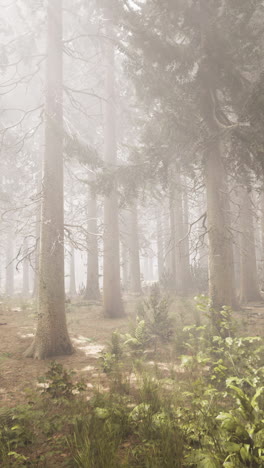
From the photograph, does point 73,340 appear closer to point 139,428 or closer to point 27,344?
point 27,344

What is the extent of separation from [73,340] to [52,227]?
3.37 m

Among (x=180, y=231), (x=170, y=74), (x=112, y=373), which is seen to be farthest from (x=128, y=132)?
(x=112, y=373)

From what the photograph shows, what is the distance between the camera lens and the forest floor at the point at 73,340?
488cm

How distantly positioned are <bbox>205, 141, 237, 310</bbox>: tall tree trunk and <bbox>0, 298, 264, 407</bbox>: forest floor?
1441mm

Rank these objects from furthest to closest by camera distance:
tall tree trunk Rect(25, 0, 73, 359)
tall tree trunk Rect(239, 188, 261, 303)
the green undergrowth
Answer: tall tree trunk Rect(239, 188, 261, 303)
tall tree trunk Rect(25, 0, 73, 359)
the green undergrowth

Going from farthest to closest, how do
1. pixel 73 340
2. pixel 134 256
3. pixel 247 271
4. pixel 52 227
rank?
1. pixel 134 256
2. pixel 247 271
3. pixel 73 340
4. pixel 52 227

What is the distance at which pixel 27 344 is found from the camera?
722 centimetres

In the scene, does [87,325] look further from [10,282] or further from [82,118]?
[10,282]

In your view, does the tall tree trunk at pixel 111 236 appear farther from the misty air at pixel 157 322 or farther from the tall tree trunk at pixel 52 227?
the tall tree trunk at pixel 52 227

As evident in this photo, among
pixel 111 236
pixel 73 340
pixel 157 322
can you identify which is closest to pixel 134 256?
pixel 111 236

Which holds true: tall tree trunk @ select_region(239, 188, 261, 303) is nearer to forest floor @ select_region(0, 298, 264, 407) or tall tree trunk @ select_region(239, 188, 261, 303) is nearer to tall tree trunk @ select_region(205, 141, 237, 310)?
forest floor @ select_region(0, 298, 264, 407)

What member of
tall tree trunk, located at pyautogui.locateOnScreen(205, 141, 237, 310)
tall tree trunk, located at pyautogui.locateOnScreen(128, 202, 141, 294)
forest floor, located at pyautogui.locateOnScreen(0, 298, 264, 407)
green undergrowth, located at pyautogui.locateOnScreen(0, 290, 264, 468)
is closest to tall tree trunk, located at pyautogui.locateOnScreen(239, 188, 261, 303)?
forest floor, located at pyautogui.locateOnScreen(0, 298, 264, 407)

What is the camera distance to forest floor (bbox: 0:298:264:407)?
16.0 ft

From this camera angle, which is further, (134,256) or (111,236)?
(134,256)
